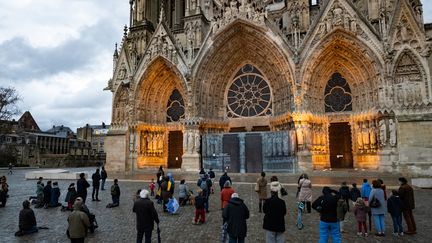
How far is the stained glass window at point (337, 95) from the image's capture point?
22.5 meters

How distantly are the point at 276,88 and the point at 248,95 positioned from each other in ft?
8.83

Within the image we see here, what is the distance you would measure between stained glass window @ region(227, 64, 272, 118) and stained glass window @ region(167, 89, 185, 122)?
13.8 feet

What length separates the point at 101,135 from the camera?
82062 millimetres

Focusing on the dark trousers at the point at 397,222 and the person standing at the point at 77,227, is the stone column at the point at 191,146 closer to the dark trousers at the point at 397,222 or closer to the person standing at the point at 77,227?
the dark trousers at the point at 397,222

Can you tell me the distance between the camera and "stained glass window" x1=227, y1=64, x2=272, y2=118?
24875mm

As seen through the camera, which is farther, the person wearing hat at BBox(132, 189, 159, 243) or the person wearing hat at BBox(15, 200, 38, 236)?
the person wearing hat at BBox(15, 200, 38, 236)

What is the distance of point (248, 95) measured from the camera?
83.4 feet

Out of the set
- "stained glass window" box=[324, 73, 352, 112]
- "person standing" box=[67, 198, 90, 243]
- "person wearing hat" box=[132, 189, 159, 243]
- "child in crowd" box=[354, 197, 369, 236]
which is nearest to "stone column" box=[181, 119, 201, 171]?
"stained glass window" box=[324, 73, 352, 112]

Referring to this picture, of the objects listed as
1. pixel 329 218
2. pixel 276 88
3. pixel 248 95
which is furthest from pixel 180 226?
pixel 248 95

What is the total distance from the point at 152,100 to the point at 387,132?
18005mm

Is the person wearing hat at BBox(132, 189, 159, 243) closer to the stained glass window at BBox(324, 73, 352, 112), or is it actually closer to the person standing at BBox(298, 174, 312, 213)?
the person standing at BBox(298, 174, 312, 213)

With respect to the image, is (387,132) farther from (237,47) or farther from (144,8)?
(144,8)

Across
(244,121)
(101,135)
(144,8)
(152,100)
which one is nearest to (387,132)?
(244,121)

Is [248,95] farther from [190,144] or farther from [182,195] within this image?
[182,195]
